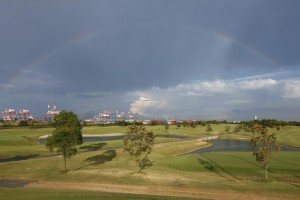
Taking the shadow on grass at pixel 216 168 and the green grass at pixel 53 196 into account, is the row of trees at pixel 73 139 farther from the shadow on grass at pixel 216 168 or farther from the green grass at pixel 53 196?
the green grass at pixel 53 196

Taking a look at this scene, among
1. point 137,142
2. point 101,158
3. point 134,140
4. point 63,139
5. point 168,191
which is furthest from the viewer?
point 101,158

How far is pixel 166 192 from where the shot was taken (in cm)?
3950

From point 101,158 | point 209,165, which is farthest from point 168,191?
point 101,158

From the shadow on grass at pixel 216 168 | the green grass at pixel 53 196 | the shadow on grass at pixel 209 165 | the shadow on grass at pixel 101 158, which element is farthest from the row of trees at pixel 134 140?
the green grass at pixel 53 196

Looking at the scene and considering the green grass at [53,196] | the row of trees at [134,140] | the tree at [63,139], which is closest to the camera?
the green grass at [53,196]

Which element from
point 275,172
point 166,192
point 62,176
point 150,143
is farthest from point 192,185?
point 275,172

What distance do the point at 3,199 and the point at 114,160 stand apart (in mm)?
48445

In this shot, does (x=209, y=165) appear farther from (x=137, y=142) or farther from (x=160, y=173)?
(x=137, y=142)

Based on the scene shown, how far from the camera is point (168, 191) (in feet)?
131

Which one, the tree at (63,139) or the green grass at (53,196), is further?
the tree at (63,139)

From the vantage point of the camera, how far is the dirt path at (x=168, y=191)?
35781 millimetres

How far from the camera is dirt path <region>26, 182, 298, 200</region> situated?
3578 centimetres

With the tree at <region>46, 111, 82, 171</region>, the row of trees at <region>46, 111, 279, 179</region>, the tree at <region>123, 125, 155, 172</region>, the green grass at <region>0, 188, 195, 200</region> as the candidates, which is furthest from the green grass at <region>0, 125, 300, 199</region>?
the tree at <region>46, 111, 82, 171</region>

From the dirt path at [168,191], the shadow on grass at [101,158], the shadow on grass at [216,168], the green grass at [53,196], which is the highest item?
the green grass at [53,196]
